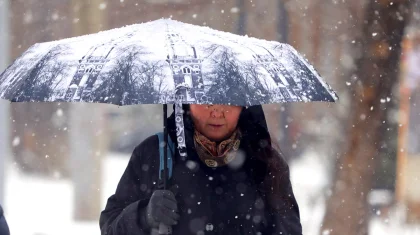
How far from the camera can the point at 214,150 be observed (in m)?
3.63

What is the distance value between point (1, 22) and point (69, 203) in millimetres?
5084

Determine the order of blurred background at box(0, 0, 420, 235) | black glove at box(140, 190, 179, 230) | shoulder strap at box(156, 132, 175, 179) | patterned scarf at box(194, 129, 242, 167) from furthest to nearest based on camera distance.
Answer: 1. blurred background at box(0, 0, 420, 235)
2. patterned scarf at box(194, 129, 242, 167)
3. shoulder strap at box(156, 132, 175, 179)
4. black glove at box(140, 190, 179, 230)

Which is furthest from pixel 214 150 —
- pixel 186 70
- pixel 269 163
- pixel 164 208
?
pixel 186 70

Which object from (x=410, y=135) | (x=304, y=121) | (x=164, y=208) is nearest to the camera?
(x=164, y=208)

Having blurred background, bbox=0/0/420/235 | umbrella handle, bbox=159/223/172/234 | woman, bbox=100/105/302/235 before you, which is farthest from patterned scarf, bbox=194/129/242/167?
blurred background, bbox=0/0/420/235

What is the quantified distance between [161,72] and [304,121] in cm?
850

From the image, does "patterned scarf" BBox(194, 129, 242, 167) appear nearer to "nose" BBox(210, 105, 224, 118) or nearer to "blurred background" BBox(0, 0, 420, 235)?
"nose" BBox(210, 105, 224, 118)

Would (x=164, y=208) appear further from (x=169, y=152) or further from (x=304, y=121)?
(x=304, y=121)

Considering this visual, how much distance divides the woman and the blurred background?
2.83m

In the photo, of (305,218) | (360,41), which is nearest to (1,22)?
(360,41)

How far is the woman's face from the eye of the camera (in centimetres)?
354

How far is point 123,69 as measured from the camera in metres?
2.93

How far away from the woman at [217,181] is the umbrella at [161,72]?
0.32 meters

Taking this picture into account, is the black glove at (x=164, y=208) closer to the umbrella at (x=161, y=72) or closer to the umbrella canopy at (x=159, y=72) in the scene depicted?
the umbrella at (x=161, y=72)
